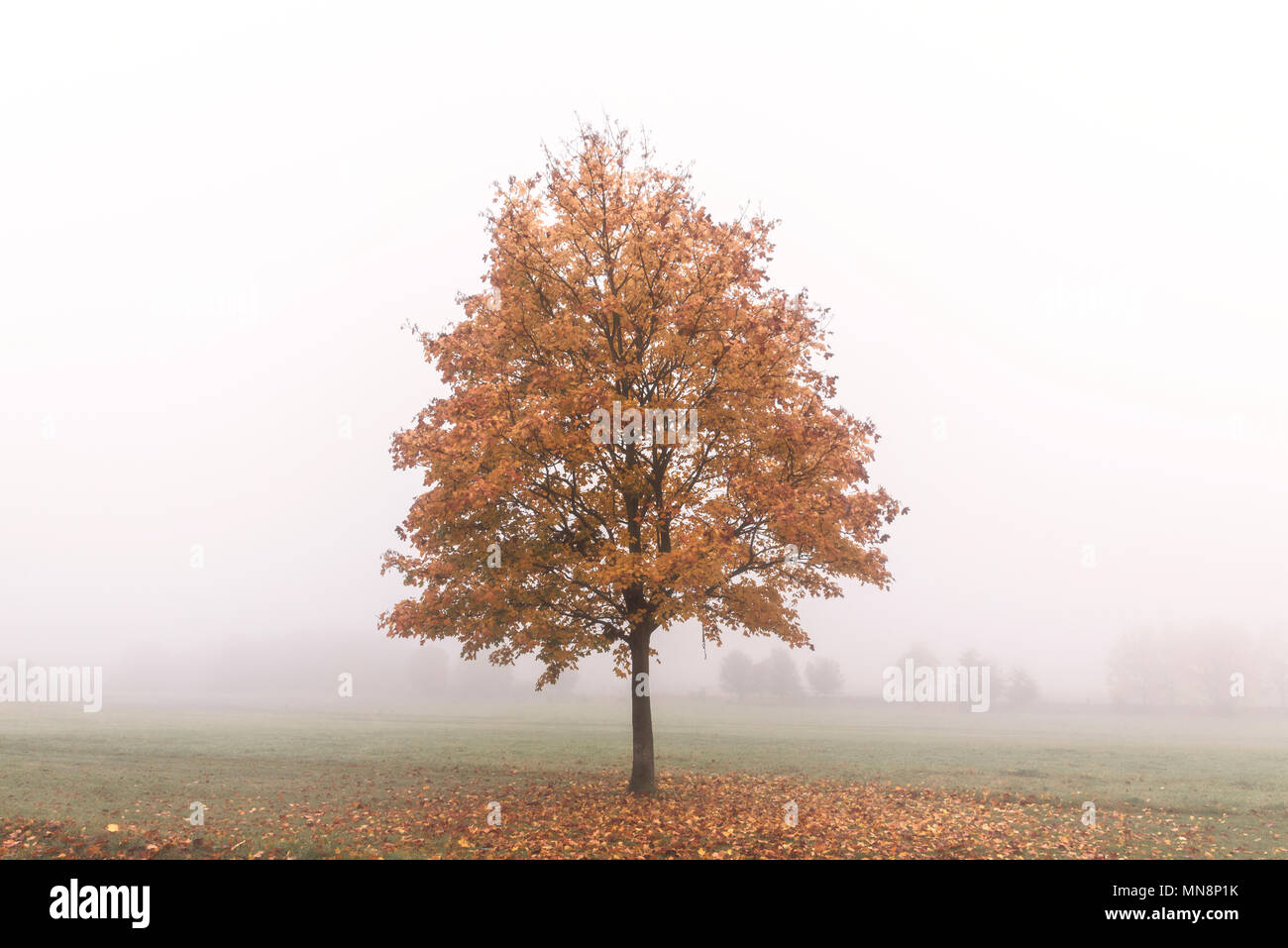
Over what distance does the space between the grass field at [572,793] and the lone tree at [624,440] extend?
14.0 ft

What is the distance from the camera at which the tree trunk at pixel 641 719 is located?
18344 mm

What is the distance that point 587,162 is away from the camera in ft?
62.2

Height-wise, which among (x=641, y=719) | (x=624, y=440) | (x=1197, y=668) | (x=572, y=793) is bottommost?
(x=1197, y=668)

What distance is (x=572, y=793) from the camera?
63.3 ft

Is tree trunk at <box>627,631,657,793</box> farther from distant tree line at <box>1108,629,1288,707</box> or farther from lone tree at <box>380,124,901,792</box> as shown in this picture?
distant tree line at <box>1108,629,1288,707</box>

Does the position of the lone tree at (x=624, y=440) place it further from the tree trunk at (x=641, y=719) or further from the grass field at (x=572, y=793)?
the grass field at (x=572, y=793)

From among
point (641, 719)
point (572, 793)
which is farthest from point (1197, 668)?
point (572, 793)

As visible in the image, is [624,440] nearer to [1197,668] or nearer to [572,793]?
[572,793]

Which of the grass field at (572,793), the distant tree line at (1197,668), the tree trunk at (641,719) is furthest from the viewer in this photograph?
the distant tree line at (1197,668)

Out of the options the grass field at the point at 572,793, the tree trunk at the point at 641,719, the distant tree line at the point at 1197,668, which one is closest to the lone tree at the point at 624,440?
A: the tree trunk at the point at 641,719

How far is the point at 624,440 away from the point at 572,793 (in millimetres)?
10054
